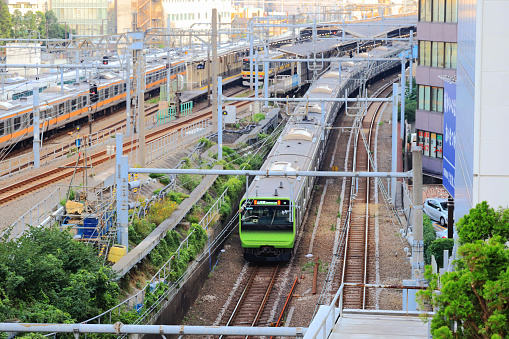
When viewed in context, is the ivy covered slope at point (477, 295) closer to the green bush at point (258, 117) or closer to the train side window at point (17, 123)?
the train side window at point (17, 123)

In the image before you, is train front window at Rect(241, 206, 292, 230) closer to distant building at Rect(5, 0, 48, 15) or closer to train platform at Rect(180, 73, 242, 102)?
train platform at Rect(180, 73, 242, 102)

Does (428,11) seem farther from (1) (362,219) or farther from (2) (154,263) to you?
(2) (154,263)

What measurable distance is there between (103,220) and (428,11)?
23.6 meters

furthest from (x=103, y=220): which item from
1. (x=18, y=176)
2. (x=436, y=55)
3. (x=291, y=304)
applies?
(x=436, y=55)

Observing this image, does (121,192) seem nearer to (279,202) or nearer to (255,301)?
(255,301)

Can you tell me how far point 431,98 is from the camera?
40.8 metres

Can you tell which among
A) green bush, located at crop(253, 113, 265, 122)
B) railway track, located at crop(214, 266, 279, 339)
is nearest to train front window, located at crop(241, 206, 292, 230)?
railway track, located at crop(214, 266, 279, 339)

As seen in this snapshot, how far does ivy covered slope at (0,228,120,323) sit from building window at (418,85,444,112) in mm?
25084

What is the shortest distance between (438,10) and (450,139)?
65.5ft

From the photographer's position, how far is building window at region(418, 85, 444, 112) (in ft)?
132

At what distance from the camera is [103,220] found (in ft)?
74.9

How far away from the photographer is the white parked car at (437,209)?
3244cm

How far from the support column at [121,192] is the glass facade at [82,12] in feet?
312

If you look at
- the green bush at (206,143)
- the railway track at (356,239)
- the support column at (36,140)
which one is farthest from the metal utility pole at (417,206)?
the green bush at (206,143)
